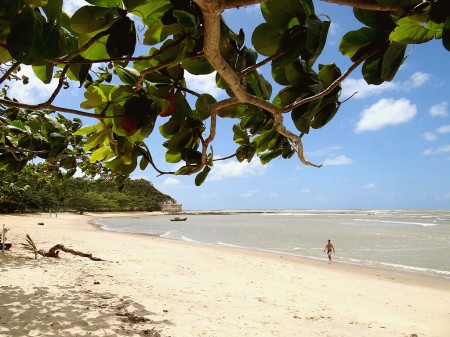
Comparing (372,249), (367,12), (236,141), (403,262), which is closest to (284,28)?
(367,12)

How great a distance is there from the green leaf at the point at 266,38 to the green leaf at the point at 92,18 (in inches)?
11.9

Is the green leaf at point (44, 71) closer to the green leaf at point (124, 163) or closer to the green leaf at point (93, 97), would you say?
the green leaf at point (93, 97)

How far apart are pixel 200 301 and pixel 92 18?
608 cm

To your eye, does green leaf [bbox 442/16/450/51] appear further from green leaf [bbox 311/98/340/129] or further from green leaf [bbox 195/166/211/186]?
green leaf [bbox 195/166/211/186]

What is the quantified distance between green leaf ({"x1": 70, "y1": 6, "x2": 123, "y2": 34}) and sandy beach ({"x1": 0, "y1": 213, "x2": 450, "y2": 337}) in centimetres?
422

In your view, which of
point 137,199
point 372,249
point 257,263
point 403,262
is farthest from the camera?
point 137,199

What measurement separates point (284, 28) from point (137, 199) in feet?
241

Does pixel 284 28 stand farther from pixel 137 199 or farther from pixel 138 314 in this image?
pixel 137 199

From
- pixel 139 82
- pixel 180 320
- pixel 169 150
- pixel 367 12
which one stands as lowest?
pixel 180 320

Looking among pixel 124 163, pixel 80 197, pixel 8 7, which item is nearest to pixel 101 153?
pixel 124 163

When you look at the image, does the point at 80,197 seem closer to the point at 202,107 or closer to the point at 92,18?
the point at 202,107

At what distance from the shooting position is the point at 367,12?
73cm

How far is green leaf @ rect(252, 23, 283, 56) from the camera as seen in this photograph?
2.47 ft

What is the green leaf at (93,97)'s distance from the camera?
94 cm
